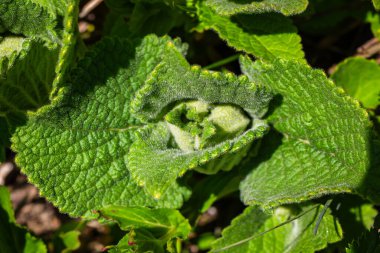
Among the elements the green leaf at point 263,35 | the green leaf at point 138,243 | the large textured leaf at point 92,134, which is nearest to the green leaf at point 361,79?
the green leaf at point 263,35

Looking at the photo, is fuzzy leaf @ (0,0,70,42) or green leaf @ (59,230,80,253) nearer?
fuzzy leaf @ (0,0,70,42)

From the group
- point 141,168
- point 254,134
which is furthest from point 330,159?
point 141,168

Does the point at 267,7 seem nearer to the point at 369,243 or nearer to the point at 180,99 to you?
the point at 180,99

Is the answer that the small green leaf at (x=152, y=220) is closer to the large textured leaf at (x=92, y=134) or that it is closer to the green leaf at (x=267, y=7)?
the large textured leaf at (x=92, y=134)

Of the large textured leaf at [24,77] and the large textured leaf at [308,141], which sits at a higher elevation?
the large textured leaf at [24,77]

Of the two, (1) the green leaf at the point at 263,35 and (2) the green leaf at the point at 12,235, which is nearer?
(1) the green leaf at the point at 263,35

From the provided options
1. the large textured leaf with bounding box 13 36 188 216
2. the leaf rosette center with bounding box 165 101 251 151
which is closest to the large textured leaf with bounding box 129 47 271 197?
the leaf rosette center with bounding box 165 101 251 151

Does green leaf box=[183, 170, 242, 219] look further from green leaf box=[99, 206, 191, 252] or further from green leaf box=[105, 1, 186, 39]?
green leaf box=[105, 1, 186, 39]
